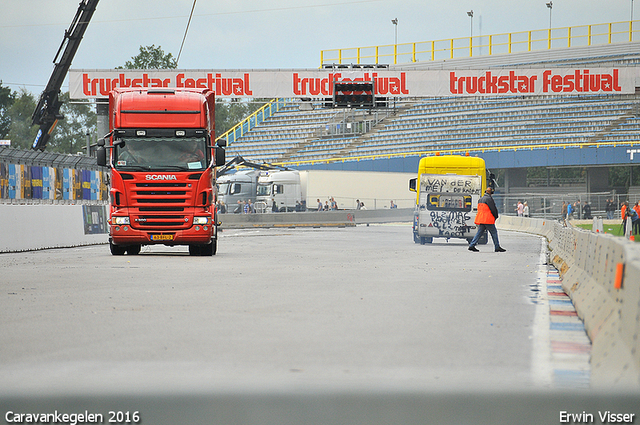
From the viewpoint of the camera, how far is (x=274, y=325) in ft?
25.3

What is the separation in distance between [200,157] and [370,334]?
11.6 m

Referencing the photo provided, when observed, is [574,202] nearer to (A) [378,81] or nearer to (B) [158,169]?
(A) [378,81]

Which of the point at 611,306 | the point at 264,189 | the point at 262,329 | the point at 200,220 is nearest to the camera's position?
the point at 611,306

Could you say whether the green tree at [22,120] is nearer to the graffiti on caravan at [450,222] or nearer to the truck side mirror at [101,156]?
the graffiti on caravan at [450,222]

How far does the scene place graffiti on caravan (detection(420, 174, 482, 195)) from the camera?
26.8m

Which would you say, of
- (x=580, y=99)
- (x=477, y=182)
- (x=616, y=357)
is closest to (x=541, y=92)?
(x=477, y=182)

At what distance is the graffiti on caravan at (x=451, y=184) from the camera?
87.9ft

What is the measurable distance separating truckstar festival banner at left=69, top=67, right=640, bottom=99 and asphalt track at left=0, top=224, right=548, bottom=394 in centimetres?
2588

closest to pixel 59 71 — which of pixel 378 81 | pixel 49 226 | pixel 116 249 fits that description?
pixel 378 81

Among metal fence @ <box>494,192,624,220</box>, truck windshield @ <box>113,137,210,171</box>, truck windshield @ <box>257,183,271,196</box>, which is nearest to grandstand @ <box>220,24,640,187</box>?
metal fence @ <box>494,192,624,220</box>

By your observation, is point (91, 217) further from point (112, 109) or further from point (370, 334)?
point (370, 334)

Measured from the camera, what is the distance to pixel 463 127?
6241 cm

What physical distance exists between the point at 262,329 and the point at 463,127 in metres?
56.7

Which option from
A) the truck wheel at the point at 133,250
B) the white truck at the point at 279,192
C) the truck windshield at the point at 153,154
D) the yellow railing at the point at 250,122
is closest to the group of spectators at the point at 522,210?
the white truck at the point at 279,192
